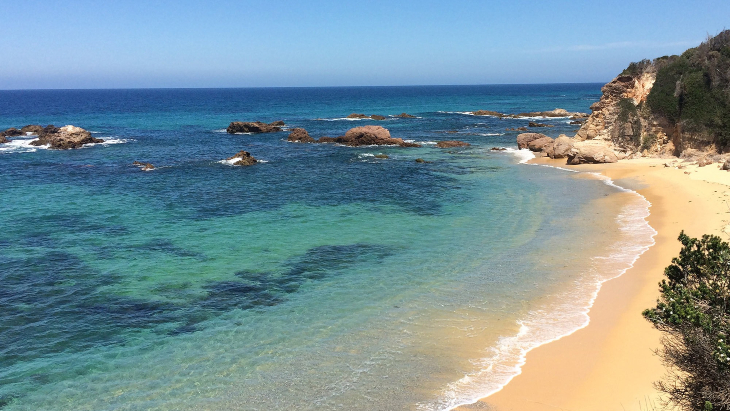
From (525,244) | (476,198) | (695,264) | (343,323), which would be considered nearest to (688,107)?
(476,198)

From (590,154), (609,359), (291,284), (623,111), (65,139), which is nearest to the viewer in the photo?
(609,359)

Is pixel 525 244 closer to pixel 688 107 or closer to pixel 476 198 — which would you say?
pixel 476 198

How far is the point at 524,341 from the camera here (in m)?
12.0

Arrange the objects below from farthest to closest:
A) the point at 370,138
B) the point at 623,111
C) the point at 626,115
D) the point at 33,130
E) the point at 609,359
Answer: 1. the point at 33,130
2. the point at 370,138
3. the point at 623,111
4. the point at 626,115
5. the point at 609,359

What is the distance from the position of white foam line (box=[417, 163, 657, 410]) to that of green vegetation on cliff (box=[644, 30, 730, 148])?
710 inches

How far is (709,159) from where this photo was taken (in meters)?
30.6

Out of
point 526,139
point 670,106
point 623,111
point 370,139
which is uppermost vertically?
point 670,106

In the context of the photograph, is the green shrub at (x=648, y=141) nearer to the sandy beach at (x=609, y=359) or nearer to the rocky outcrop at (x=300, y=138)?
the sandy beach at (x=609, y=359)

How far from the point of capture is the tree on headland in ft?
23.5

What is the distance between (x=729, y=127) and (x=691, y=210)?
41.4ft

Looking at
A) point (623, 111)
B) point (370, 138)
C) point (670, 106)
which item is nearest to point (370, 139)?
point (370, 138)

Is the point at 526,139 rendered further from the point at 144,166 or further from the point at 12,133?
the point at 12,133

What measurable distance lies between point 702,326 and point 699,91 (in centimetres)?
3158

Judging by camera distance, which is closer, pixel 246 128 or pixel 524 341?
pixel 524 341
